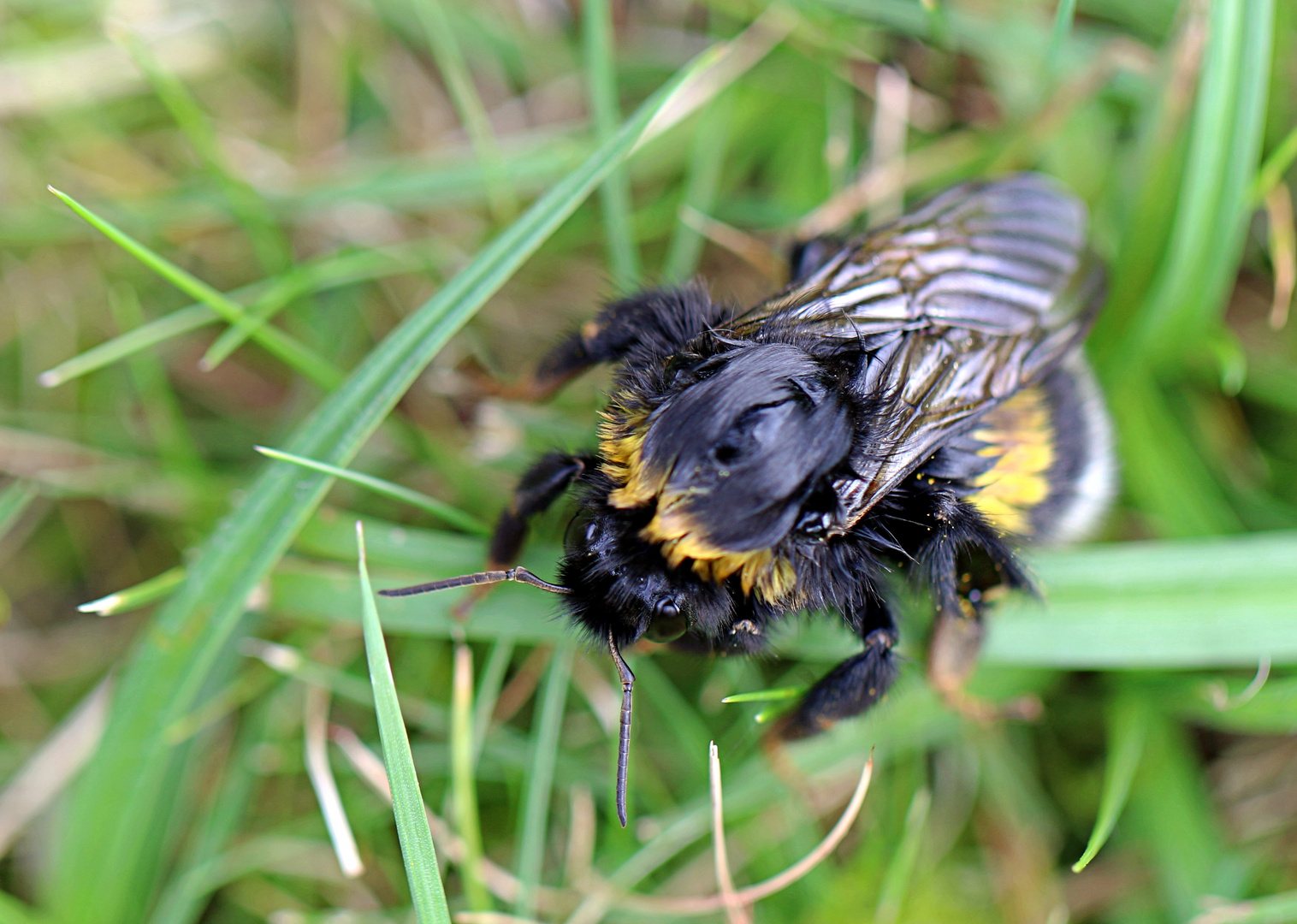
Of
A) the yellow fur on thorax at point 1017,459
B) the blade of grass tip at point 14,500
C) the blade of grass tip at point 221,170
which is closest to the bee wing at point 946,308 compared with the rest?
the yellow fur on thorax at point 1017,459

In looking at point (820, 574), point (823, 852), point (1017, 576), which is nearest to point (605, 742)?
point (823, 852)

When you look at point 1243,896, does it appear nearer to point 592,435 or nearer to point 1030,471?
point 1030,471

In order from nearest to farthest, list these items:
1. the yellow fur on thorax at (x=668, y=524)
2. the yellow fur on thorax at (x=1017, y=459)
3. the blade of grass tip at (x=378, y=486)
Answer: the yellow fur on thorax at (x=668, y=524), the blade of grass tip at (x=378, y=486), the yellow fur on thorax at (x=1017, y=459)

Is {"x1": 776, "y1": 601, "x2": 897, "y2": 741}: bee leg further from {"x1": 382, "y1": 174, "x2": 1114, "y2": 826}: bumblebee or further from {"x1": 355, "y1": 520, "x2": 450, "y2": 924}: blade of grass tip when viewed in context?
{"x1": 355, "y1": 520, "x2": 450, "y2": 924}: blade of grass tip

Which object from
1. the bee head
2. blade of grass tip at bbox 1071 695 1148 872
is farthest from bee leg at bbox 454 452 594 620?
blade of grass tip at bbox 1071 695 1148 872

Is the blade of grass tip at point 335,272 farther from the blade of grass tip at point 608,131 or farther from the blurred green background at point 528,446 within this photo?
the blade of grass tip at point 608,131

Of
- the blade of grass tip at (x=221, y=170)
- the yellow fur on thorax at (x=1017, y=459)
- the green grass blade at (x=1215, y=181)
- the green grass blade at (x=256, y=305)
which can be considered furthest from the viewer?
the blade of grass tip at (x=221, y=170)

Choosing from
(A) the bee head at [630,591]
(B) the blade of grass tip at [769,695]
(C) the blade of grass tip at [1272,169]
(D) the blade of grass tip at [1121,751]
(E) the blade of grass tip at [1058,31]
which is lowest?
(D) the blade of grass tip at [1121,751]
